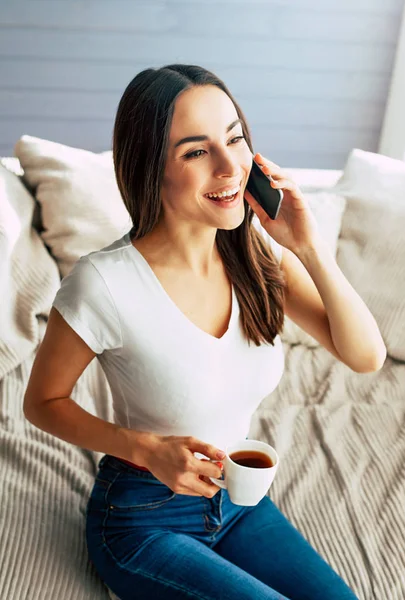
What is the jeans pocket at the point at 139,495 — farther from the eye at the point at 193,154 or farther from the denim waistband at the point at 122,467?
the eye at the point at 193,154

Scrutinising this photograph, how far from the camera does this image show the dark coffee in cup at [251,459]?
103 centimetres

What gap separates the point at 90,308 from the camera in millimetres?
1127

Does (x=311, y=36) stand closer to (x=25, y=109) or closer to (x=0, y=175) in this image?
(x=25, y=109)

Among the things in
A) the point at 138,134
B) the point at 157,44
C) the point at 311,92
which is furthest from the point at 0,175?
the point at 311,92

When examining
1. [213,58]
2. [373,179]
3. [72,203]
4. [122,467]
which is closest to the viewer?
[122,467]

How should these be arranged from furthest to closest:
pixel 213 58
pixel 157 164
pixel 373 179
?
1. pixel 213 58
2. pixel 373 179
3. pixel 157 164

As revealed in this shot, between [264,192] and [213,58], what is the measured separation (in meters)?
2.01

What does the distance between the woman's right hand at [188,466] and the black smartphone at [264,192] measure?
0.42m

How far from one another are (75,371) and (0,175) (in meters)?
0.98

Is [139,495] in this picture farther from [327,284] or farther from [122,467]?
[327,284]

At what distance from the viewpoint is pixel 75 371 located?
3.82 feet

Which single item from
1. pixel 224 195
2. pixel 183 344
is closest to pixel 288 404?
pixel 183 344

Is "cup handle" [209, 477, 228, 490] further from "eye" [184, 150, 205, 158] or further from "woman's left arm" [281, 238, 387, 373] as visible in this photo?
"eye" [184, 150, 205, 158]

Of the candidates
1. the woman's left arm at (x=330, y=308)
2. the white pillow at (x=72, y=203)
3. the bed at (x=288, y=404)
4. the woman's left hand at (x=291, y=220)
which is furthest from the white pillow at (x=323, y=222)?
the woman's left hand at (x=291, y=220)
